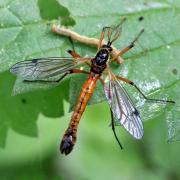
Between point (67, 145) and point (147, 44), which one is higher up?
point (147, 44)

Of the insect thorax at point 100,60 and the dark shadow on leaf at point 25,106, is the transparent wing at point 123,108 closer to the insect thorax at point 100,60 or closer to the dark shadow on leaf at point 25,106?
the insect thorax at point 100,60

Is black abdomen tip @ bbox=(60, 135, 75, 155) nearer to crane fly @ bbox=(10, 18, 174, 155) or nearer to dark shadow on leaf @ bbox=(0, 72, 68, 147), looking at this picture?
crane fly @ bbox=(10, 18, 174, 155)

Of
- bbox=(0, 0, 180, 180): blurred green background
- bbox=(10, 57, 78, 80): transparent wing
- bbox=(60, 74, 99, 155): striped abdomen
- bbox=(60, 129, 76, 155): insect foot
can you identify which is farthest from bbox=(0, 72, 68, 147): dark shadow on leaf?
bbox=(60, 129, 76, 155): insect foot

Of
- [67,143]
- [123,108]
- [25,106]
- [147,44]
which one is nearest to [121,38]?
[147,44]

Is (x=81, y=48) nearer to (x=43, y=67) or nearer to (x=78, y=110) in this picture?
(x=43, y=67)

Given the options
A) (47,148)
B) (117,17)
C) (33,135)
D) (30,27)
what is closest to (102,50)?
(117,17)

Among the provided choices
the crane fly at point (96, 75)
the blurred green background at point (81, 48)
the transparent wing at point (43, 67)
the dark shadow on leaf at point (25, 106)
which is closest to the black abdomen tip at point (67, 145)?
the crane fly at point (96, 75)

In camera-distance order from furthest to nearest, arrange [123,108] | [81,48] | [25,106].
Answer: [25,106] → [81,48] → [123,108]

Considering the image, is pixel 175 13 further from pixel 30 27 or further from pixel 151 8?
pixel 30 27
